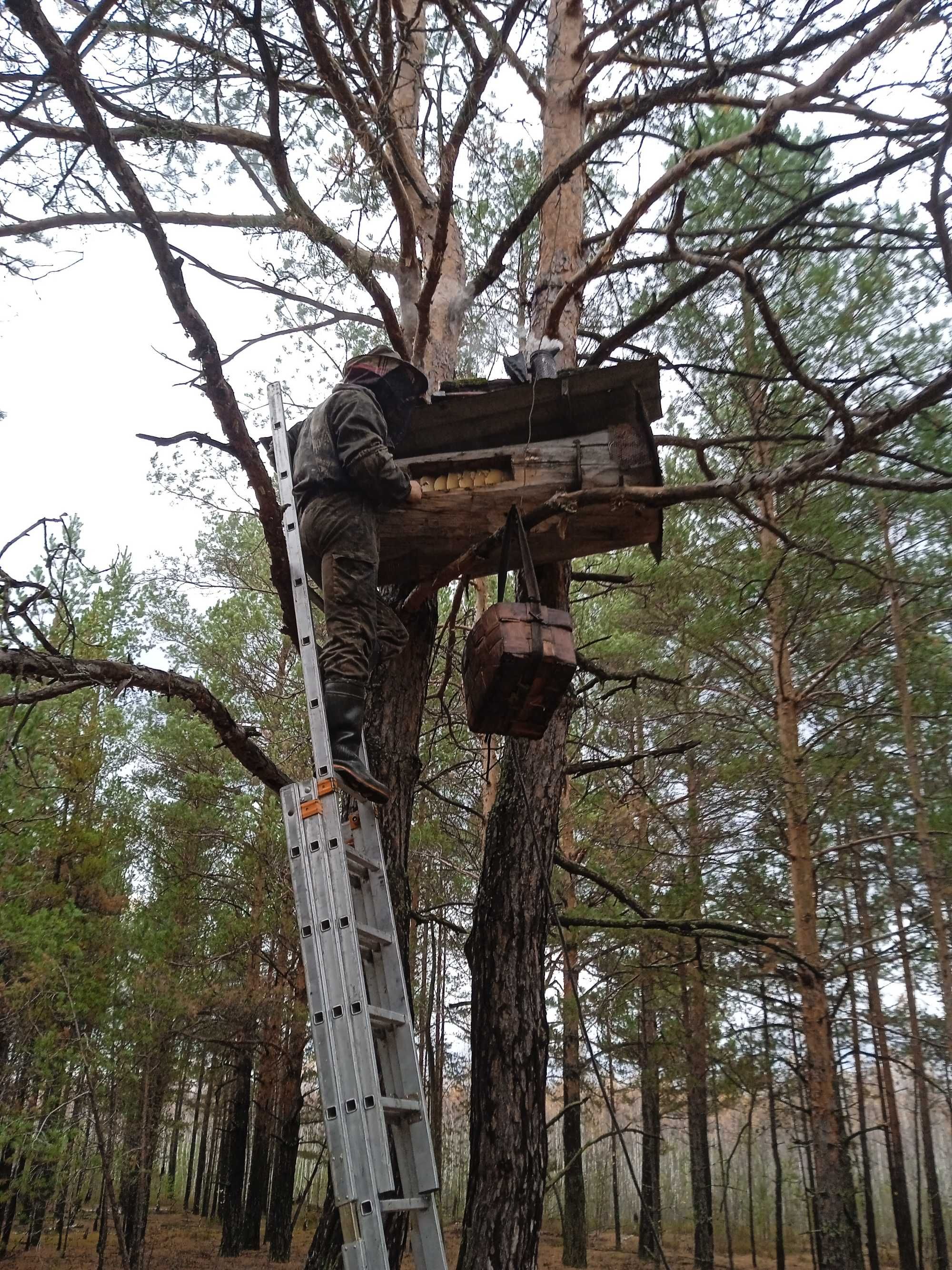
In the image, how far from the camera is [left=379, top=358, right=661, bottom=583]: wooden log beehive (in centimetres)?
377

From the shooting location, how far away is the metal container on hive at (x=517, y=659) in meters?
3.19

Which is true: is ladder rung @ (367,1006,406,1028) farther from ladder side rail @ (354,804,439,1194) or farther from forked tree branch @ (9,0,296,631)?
forked tree branch @ (9,0,296,631)

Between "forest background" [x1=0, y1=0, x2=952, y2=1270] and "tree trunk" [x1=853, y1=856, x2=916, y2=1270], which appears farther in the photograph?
"tree trunk" [x1=853, y1=856, x2=916, y2=1270]

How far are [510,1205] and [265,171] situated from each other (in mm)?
5482

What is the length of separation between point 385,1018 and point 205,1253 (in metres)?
16.1

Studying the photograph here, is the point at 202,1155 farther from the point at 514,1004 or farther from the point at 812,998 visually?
the point at 514,1004

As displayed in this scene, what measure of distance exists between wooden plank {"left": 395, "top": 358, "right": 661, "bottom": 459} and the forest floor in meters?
12.9

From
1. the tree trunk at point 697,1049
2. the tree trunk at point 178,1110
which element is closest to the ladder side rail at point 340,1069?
the tree trunk at point 697,1049

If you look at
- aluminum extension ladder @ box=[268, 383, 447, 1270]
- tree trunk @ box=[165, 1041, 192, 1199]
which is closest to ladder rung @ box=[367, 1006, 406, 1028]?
aluminum extension ladder @ box=[268, 383, 447, 1270]

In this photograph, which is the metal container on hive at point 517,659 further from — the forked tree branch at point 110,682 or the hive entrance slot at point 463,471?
the forked tree branch at point 110,682

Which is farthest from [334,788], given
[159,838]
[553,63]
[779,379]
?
[159,838]

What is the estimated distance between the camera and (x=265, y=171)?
17.7 feet

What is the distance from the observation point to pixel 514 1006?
4109 mm

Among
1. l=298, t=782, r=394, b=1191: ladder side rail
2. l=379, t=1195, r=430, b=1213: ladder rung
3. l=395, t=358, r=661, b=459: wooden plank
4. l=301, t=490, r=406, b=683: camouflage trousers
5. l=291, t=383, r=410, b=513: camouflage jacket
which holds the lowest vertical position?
l=379, t=1195, r=430, b=1213: ladder rung
